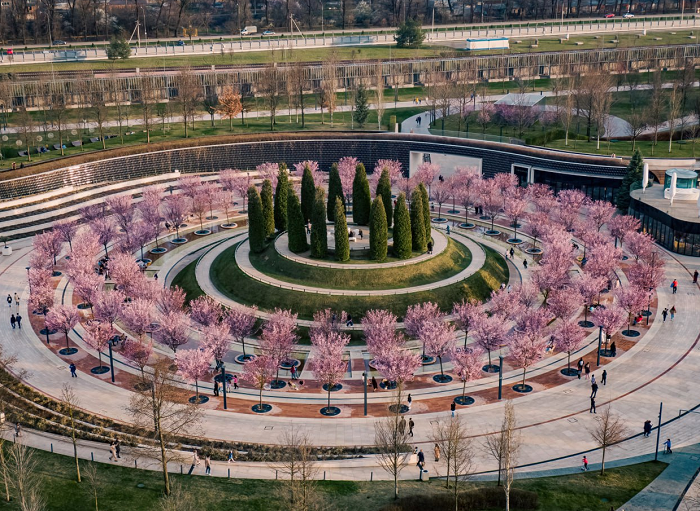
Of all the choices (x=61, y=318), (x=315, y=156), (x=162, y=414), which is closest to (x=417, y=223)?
(x=61, y=318)

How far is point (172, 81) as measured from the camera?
433ft

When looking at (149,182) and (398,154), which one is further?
(398,154)

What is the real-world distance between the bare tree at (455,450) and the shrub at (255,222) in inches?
1114

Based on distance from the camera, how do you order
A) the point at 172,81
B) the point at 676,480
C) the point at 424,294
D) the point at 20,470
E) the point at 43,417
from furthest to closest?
the point at 172,81 → the point at 424,294 → the point at 43,417 → the point at 676,480 → the point at 20,470

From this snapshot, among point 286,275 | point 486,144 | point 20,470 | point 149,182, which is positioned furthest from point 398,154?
point 20,470

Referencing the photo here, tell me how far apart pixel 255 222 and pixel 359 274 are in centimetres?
1168

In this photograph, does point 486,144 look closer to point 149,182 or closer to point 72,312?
point 149,182

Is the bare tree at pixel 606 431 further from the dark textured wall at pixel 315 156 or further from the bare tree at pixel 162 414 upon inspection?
the dark textured wall at pixel 315 156

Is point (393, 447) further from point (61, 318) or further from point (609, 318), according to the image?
point (61, 318)

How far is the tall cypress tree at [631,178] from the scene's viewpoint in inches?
3819

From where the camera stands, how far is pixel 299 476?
49.0 metres

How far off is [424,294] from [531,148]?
4233cm

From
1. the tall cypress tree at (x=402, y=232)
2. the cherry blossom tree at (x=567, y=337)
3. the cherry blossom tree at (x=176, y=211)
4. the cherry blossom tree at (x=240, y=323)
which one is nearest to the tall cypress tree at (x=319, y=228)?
the tall cypress tree at (x=402, y=232)

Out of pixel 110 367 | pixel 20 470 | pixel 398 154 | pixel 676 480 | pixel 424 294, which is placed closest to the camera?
pixel 20 470
